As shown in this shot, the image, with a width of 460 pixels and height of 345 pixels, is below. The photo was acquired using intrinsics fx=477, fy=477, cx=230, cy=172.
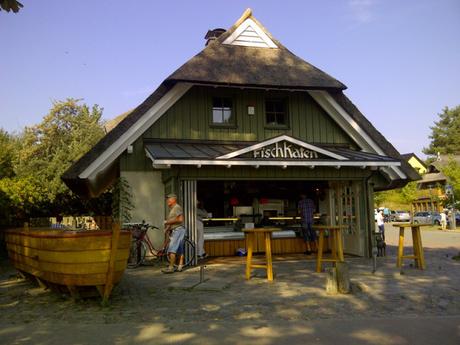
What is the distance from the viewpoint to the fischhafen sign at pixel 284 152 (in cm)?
1224

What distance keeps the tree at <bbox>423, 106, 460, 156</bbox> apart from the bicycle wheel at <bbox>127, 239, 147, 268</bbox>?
73.7 m

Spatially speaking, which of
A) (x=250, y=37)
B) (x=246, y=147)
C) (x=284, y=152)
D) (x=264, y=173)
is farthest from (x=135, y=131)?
(x=250, y=37)

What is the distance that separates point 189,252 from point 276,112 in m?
5.36

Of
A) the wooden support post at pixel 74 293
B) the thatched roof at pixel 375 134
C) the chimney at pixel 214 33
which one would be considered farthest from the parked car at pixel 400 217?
the wooden support post at pixel 74 293

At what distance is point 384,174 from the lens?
14898 mm

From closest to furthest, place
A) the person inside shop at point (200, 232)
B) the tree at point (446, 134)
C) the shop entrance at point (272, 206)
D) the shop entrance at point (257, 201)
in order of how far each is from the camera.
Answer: the person inside shop at point (200, 232), the shop entrance at point (272, 206), the shop entrance at point (257, 201), the tree at point (446, 134)

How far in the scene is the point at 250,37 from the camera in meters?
15.6

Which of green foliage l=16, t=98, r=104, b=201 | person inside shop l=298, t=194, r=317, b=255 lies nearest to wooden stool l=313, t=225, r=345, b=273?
person inside shop l=298, t=194, r=317, b=255

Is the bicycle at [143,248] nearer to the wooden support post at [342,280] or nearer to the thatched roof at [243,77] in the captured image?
the thatched roof at [243,77]

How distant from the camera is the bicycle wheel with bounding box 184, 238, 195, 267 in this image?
38.9 ft

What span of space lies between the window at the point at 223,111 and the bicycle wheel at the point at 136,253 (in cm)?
427

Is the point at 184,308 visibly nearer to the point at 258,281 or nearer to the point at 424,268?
the point at 258,281

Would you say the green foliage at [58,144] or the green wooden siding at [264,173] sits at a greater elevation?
the green foliage at [58,144]

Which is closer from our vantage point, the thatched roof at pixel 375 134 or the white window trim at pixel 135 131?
the white window trim at pixel 135 131
